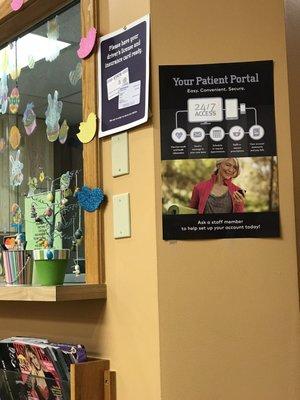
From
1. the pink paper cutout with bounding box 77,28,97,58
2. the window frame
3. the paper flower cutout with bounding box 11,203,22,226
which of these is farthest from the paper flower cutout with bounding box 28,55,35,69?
the paper flower cutout with bounding box 11,203,22,226

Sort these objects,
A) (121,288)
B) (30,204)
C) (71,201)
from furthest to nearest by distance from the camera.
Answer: (30,204), (71,201), (121,288)

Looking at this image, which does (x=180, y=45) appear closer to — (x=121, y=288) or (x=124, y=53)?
(x=124, y=53)

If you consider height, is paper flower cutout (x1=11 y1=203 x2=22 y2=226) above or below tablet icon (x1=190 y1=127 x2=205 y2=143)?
below

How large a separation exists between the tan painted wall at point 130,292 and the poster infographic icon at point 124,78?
4 cm

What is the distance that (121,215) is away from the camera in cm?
152

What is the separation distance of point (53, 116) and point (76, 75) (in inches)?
7.2

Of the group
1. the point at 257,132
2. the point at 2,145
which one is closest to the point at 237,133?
the point at 257,132

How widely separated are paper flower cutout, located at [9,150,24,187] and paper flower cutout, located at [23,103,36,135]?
11 centimetres

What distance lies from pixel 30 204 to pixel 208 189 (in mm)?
Answer: 817

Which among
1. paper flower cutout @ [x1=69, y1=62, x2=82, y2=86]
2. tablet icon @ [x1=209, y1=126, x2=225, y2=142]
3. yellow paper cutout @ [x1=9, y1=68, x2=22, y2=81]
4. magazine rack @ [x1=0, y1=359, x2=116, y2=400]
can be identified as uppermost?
yellow paper cutout @ [x1=9, y1=68, x2=22, y2=81]

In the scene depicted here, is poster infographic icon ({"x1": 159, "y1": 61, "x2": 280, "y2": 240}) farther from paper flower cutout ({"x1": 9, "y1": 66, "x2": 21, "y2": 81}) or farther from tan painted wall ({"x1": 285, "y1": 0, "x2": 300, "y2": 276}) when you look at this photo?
paper flower cutout ({"x1": 9, "y1": 66, "x2": 21, "y2": 81})

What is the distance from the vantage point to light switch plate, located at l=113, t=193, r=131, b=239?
1.50 meters

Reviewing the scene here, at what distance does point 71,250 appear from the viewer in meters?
1.76

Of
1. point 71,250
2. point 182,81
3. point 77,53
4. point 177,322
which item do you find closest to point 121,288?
point 177,322
